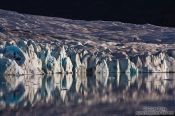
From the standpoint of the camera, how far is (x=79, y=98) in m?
15.8

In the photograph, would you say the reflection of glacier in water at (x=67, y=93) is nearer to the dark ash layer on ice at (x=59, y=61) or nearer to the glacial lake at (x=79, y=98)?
the glacial lake at (x=79, y=98)

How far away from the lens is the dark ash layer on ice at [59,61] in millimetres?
23883

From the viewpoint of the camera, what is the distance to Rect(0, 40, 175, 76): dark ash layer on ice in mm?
23883

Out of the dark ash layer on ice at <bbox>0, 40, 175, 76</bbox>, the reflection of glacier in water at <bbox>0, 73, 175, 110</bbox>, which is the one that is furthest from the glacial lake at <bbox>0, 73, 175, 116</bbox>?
the dark ash layer on ice at <bbox>0, 40, 175, 76</bbox>

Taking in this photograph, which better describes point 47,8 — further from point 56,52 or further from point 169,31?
point 56,52

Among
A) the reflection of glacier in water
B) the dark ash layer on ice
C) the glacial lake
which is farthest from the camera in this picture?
the dark ash layer on ice

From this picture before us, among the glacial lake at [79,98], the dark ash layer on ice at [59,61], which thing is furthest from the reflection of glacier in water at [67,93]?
the dark ash layer on ice at [59,61]

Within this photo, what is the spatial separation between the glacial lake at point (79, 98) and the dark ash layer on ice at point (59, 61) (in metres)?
3.05

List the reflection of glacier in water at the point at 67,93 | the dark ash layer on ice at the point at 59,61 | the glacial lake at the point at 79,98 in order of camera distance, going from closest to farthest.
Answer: the glacial lake at the point at 79,98 < the reflection of glacier in water at the point at 67,93 < the dark ash layer on ice at the point at 59,61

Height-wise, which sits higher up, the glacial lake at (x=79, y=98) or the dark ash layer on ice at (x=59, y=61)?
the dark ash layer on ice at (x=59, y=61)

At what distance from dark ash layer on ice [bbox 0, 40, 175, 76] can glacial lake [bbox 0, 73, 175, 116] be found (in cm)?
305

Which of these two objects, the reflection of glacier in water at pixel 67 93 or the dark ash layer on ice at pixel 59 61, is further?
the dark ash layer on ice at pixel 59 61

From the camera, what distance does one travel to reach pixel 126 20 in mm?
69375

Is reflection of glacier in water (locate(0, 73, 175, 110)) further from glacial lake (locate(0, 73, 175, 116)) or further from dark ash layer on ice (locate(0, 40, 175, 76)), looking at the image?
dark ash layer on ice (locate(0, 40, 175, 76))
